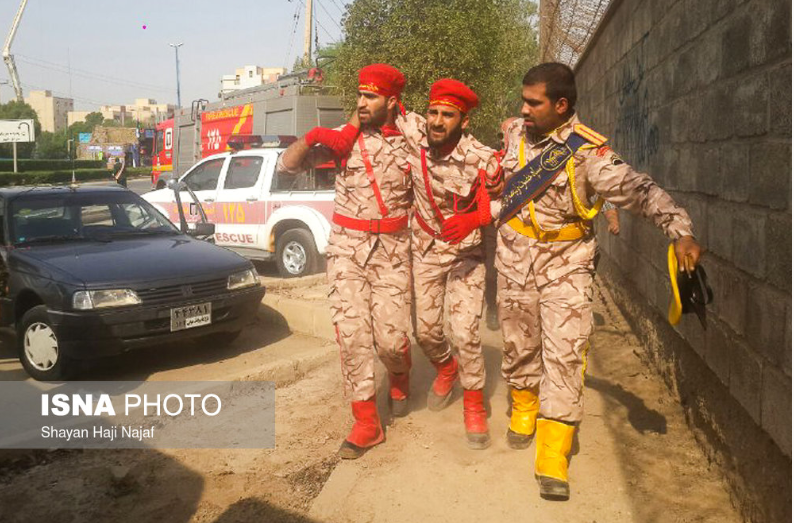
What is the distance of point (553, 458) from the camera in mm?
3621

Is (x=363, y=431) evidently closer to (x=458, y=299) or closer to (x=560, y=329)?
(x=458, y=299)

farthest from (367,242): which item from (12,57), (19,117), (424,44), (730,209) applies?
(19,117)

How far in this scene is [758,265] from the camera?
3.11 metres

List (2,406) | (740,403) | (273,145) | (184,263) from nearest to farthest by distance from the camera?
(740,403), (2,406), (184,263), (273,145)

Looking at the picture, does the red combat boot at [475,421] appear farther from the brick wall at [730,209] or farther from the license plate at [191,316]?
the license plate at [191,316]

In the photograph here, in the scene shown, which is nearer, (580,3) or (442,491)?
(442,491)

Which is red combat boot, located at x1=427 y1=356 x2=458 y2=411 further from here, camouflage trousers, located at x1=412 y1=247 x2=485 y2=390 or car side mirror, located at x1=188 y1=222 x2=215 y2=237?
car side mirror, located at x1=188 y1=222 x2=215 y2=237

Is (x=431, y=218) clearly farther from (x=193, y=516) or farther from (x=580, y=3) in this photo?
(x=580, y=3)

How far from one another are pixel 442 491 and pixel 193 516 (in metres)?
1.19

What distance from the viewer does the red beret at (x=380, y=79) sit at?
412cm

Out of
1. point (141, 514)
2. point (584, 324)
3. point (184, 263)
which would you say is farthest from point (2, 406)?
point (584, 324)

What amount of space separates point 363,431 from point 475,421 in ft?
2.05

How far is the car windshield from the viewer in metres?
6.74

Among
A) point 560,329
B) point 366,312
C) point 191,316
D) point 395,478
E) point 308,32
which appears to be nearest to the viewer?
point 560,329
